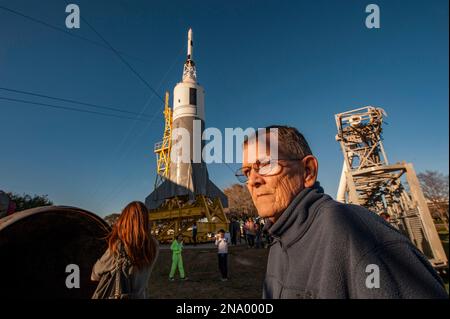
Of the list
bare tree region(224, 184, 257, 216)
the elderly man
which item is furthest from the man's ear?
bare tree region(224, 184, 257, 216)

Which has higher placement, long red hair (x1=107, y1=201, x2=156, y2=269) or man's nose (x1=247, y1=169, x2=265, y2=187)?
man's nose (x1=247, y1=169, x2=265, y2=187)

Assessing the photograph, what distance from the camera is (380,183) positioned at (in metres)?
12.0

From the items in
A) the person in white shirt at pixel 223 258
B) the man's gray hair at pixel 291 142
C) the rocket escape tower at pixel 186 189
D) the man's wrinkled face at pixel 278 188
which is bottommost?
the person in white shirt at pixel 223 258

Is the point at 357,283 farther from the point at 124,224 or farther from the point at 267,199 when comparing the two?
the point at 124,224

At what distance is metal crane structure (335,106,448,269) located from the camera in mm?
8055

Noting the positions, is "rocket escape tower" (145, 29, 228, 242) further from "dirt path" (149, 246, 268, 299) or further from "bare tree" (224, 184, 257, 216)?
"bare tree" (224, 184, 257, 216)

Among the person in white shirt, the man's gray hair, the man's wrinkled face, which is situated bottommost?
the person in white shirt

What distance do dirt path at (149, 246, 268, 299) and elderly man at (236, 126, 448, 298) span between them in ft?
20.0

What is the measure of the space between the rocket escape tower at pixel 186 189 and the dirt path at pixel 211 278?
5.82m

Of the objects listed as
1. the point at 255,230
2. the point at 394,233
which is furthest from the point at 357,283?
the point at 255,230

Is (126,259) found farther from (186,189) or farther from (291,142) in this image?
(186,189)

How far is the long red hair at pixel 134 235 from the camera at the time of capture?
2.79 m

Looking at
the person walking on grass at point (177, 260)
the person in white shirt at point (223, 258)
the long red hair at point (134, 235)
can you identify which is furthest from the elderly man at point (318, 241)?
Answer: the person walking on grass at point (177, 260)

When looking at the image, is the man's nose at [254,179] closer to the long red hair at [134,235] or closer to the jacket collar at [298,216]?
the jacket collar at [298,216]
